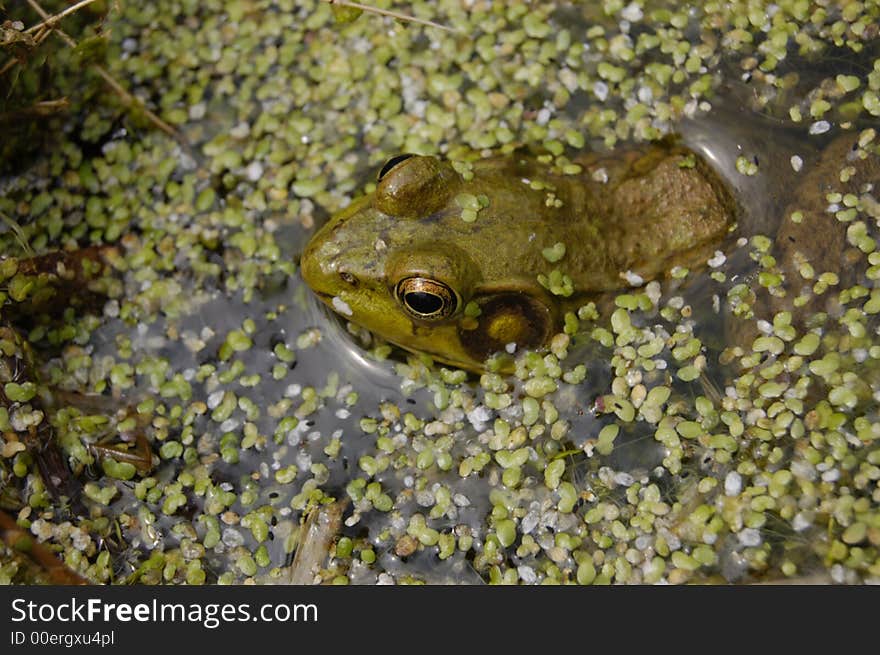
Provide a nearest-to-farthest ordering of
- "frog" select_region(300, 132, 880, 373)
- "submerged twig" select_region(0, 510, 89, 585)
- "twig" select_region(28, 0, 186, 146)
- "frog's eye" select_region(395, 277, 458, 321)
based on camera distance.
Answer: "frog's eye" select_region(395, 277, 458, 321) < "frog" select_region(300, 132, 880, 373) < "submerged twig" select_region(0, 510, 89, 585) < "twig" select_region(28, 0, 186, 146)

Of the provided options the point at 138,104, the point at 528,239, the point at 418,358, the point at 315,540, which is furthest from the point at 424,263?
the point at 138,104

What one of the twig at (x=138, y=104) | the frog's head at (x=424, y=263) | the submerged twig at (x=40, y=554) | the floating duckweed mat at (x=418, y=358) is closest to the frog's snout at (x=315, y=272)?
the frog's head at (x=424, y=263)

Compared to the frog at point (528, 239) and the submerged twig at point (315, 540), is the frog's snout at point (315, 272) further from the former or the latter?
the submerged twig at point (315, 540)

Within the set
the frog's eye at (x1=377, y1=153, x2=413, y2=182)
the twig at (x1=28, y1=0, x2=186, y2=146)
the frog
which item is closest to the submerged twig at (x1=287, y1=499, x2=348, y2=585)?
the frog

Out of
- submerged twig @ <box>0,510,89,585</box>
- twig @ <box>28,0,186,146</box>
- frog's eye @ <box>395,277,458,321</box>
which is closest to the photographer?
frog's eye @ <box>395,277,458,321</box>

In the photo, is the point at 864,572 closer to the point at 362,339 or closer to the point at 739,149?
the point at 739,149

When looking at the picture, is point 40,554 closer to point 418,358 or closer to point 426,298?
point 418,358

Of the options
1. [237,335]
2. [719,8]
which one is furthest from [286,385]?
[719,8]

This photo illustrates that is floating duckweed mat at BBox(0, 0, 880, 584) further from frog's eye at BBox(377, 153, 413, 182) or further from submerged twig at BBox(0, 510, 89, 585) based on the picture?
frog's eye at BBox(377, 153, 413, 182)
